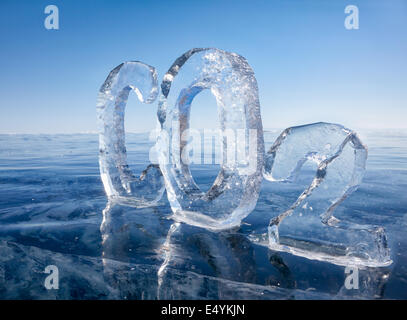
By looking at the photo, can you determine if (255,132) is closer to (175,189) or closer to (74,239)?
(175,189)

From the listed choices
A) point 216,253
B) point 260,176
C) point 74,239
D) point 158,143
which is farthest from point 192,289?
point 158,143

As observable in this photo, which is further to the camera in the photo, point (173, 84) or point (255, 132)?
point (173, 84)

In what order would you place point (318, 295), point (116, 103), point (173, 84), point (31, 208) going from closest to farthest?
point (318, 295) → point (173, 84) → point (31, 208) → point (116, 103)

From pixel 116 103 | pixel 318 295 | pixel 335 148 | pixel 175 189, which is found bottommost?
pixel 318 295

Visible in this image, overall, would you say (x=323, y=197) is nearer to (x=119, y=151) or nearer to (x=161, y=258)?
(x=161, y=258)

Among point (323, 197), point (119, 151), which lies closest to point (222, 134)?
point (323, 197)

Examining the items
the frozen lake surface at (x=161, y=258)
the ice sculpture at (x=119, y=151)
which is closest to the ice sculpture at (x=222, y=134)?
the frozen lake surface at (x=161, y=258)
